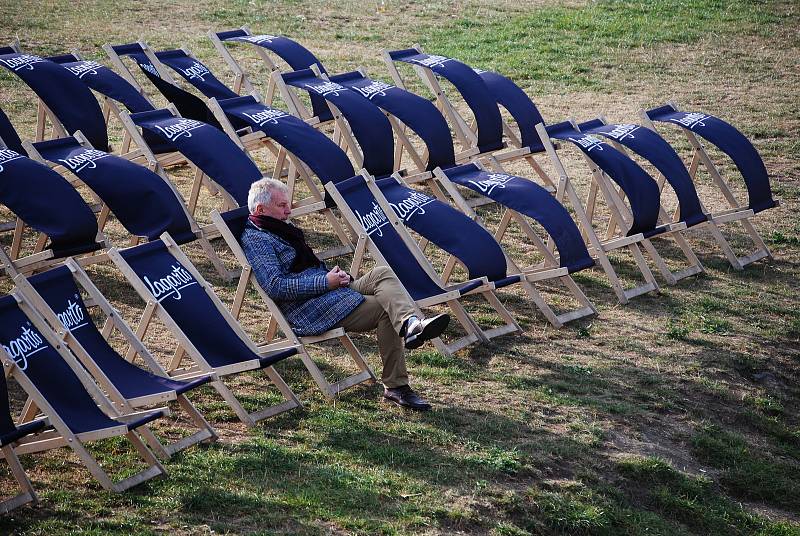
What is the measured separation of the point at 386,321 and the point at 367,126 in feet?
8.90

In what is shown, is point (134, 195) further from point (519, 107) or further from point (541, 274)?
point (519, 107)

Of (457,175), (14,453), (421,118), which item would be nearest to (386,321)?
(457,175)

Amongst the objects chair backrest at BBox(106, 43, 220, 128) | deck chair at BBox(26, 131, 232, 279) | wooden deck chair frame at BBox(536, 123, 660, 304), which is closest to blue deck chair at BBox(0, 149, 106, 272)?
deck chair at BBox(26, 131, 232, 279)

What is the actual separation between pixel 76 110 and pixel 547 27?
8932 mm

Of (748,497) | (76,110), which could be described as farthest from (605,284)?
(76,110)

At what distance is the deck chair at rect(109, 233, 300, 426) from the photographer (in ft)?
21.2

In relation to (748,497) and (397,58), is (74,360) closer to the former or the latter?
(748,497)

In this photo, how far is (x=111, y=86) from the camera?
10.2m

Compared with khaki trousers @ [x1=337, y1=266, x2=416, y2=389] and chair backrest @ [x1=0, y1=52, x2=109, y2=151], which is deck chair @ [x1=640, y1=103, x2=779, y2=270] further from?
chair backrest @ [x1=0, y1=52, x2=109, y2=151]

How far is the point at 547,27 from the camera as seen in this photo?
16.9 m

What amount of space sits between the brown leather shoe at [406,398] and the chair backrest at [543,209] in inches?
73.3

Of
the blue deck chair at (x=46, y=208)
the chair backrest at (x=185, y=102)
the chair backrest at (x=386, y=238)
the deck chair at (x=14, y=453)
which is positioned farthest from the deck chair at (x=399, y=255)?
the deck chair at (x=14, y=453)

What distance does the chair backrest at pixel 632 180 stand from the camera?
881 centimetres

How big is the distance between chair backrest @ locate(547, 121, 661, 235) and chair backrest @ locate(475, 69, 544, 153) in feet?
3.26
